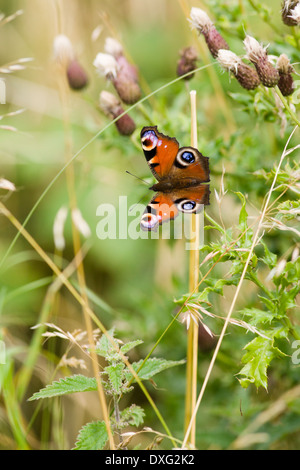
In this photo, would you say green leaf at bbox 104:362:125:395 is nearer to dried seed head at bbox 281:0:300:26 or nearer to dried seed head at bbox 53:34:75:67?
dried seed head at bbox 281:0:300:26

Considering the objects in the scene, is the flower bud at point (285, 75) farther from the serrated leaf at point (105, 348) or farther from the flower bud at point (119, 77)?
the serrated leaf at point (105, 348)

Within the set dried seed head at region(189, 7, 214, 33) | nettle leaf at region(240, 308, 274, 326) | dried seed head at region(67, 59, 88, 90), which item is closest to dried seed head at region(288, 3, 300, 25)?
dried seed head at region(189, 7, 214, 33)

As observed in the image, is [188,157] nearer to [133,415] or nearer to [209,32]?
[209,32]

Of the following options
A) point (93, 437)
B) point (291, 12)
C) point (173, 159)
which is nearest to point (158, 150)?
point (173, 159)

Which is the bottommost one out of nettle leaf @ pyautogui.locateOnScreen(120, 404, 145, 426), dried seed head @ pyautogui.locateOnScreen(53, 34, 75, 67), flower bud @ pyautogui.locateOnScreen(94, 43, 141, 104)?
nettle leaf @ pyautogui.locateOnScreen(120, 404, 145, 426)
